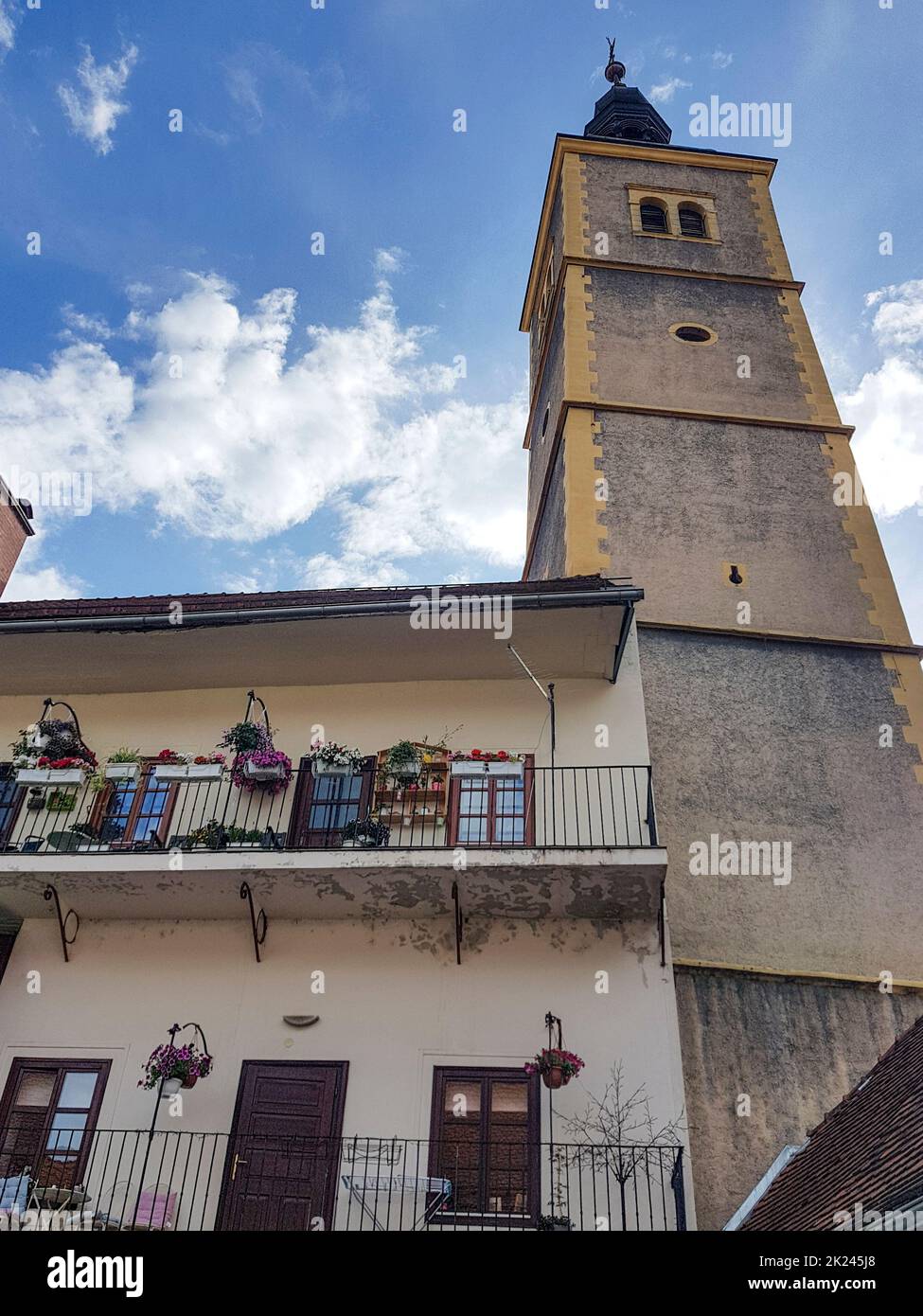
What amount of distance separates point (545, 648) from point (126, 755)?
5.07 meters

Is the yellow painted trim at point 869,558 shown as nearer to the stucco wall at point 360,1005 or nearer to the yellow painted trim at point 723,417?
the yellow painted trim at point 723,417

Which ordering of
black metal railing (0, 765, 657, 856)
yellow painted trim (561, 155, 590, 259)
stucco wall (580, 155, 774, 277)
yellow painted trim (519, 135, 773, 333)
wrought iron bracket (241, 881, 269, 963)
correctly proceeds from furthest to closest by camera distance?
1. yellow painted trim (519, 135, 773, 333)
2. yellow painted trim (561, 155, 590, 259)
3. stucco wall (580, 155, 774, 277)
4. black metal railing (0, 765, 657, 856)
5. wrought iron bracket (241, 881, 269, 963)

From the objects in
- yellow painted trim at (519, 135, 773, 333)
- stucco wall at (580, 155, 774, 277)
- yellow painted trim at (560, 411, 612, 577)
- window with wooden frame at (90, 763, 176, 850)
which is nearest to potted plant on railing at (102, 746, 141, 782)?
window with wooden frame at (90, 763, 176, 850)

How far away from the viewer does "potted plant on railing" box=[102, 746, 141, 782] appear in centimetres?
1107

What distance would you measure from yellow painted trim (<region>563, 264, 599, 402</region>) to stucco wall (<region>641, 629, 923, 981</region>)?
19.8ft

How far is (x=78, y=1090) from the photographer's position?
9719mm

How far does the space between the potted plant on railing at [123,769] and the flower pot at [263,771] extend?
123 cm

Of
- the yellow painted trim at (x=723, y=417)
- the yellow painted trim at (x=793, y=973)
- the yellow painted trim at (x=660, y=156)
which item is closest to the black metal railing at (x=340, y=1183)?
the yellow painted trim at (x=793, y=973)

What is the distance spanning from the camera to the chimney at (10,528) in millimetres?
19203

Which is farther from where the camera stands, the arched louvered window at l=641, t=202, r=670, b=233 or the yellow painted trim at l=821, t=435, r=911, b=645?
the arched louvered window at l=641, t=202, r=670, b=233

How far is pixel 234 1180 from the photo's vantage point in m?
9.05

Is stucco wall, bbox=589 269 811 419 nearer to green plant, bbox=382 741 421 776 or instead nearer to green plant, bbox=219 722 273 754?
green plant, bbox=382 741 421 776

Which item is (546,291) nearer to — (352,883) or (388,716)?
(388,716)

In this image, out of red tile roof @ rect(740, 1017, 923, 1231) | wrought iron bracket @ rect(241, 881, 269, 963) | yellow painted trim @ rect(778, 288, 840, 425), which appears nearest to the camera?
red tile roof @ rect(740, 1017, 923, 1231)
